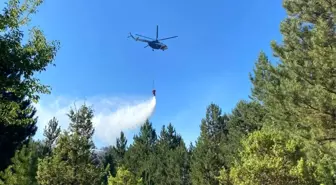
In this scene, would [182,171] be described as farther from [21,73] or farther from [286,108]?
[21,73]

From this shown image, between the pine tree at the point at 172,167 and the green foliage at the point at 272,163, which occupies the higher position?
the pine tree at the point at 172,167

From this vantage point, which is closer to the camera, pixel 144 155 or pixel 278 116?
pixel 278 116

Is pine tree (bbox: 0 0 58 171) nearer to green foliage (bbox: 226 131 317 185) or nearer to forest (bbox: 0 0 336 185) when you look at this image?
forest (bbox: 0 0 336 185)

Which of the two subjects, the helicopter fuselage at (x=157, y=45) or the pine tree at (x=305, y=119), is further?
the helicopter fuselage at (x=157, y=45)

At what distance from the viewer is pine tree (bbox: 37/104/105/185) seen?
16844 millimetres

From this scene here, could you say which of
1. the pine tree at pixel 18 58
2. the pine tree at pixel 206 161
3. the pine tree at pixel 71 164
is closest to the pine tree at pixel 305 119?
the pine tree at pixel 71 164

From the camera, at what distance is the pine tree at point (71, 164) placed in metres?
16.8

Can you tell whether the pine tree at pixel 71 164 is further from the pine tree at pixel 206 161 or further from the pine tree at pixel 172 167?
the pine tree at pixel 172 167

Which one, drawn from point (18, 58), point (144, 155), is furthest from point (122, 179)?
point (144, 155)

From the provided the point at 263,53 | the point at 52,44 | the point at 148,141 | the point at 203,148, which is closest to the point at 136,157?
the point at 148,141

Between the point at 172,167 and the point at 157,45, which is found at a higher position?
the point at 157,45

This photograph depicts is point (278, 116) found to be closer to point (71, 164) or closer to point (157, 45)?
point (71, 164)

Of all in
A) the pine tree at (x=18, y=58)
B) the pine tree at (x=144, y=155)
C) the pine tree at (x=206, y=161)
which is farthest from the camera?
the pine tree at (x=144, y=155)

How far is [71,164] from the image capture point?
1755 cm
